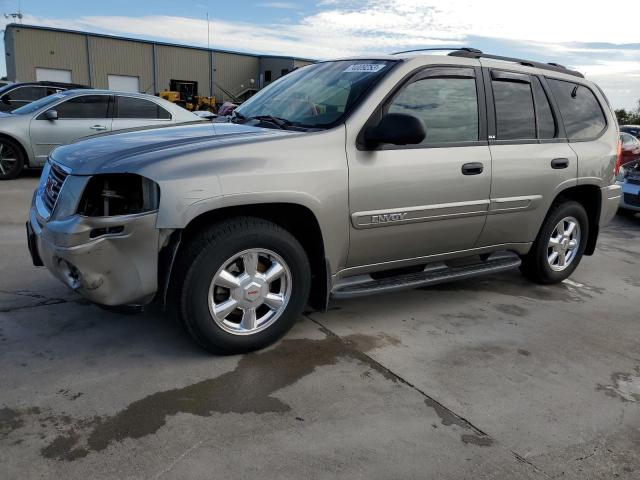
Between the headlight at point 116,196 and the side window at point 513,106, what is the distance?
259cm

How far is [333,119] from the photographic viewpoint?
11.5ft

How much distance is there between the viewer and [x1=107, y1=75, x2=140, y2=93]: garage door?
35.3 metres

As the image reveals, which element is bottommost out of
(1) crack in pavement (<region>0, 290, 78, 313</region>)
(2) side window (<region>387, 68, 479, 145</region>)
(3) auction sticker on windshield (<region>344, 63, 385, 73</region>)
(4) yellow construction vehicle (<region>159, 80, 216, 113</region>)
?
(1) crack in pavement (<region>0, 290, 78, 313</region>)

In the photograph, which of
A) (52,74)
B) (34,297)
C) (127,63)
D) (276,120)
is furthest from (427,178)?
(127,63)

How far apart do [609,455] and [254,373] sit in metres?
1.80

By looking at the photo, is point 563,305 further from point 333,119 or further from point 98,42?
point 98,42

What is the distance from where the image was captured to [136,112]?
31.6ft

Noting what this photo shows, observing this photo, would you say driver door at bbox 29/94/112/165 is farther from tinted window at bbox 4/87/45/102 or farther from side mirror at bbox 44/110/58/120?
tinted window at bbox 4/87/45/102

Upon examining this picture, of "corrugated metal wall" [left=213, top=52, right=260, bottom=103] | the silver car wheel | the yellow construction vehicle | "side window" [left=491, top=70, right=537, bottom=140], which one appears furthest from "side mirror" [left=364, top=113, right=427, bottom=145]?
"corrugated metal wall" [left=213, top=52, right=260, bottom=103]

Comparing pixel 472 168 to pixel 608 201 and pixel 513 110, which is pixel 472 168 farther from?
pixel 608 201

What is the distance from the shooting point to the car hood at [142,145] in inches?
114

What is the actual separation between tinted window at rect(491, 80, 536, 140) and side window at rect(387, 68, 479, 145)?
9.9 inches

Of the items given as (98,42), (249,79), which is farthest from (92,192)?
(249,79)

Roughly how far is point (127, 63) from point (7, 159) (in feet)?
96.7
